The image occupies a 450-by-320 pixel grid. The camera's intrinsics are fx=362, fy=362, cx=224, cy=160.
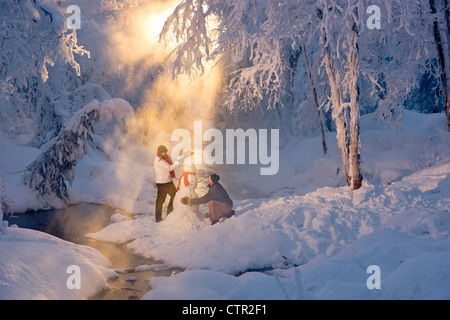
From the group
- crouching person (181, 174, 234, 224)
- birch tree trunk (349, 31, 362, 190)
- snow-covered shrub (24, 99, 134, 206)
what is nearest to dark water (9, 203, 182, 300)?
snow-covered shrub (24, 99, 134, 206)

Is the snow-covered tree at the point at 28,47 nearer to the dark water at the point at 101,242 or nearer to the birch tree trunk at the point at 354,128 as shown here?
the dark water at the point at 101,242

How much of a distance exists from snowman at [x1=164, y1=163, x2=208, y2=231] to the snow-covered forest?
47 millimetres

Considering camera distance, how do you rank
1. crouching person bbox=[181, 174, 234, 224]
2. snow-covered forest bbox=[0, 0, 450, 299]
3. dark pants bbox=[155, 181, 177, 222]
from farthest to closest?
dark pants bbox=[155, 181, 177, 222]
crouching person bbox=[181, 174, 234, 224]
snow-covered forest bbox=[0, 0, 450, 299]

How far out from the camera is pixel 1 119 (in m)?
12.7

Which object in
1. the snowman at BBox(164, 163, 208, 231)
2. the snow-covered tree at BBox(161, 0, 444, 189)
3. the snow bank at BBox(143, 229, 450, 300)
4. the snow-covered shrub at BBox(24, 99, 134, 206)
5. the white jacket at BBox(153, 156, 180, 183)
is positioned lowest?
the snow bank at BBox(143, 229, 450, 300)

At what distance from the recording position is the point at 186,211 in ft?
24.6

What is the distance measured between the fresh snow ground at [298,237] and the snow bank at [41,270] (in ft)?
0.12

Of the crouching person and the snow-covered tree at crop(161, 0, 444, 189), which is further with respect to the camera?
the crouching person

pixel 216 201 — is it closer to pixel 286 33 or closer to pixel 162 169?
pixel 162 169

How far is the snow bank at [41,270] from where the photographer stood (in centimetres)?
384

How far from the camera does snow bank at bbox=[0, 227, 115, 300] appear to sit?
3.84m

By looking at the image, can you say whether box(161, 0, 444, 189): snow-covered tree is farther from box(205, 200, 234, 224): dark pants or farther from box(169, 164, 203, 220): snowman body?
box(205, 200, 234, 224): dark pants
